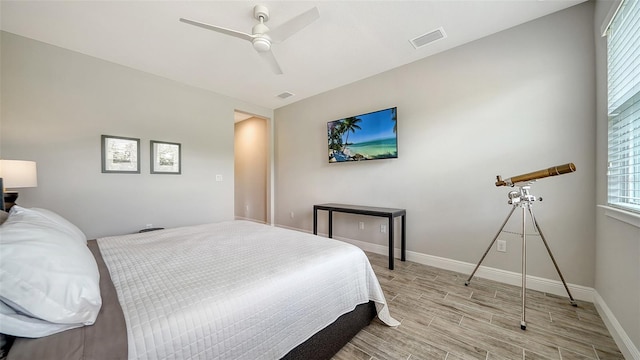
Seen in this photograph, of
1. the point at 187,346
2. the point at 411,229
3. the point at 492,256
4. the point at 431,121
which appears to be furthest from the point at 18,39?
the point at 492,256

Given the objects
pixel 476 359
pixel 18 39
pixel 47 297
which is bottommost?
pixel 476 359

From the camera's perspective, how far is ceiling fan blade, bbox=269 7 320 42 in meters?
1.73

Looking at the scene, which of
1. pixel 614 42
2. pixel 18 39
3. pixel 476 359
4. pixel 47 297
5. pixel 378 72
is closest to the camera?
pixel 47 297

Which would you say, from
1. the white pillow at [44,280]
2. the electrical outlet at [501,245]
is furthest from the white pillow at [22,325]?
the electrical outlet at [501,245]

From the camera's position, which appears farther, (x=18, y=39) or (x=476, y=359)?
(x=18, y=39)

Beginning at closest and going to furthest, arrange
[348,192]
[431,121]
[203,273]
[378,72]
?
[203,273], [431,121], [378,72], [348,192]

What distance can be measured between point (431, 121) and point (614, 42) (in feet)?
4.80

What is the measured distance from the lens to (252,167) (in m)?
5.55

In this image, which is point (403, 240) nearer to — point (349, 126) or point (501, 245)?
point (501, 245)

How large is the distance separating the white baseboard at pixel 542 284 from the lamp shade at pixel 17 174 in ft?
12.7

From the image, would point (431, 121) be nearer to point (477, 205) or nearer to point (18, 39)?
point (477, 205)

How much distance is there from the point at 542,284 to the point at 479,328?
3.69 feet

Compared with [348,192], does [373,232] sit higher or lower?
lower

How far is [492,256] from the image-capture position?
2.49m
